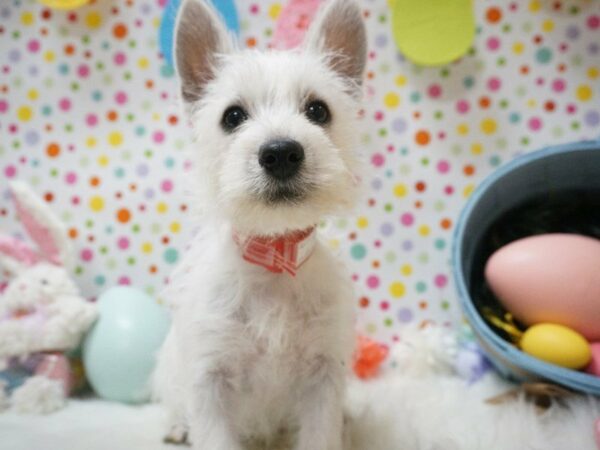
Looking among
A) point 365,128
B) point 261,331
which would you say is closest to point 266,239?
point 261,331

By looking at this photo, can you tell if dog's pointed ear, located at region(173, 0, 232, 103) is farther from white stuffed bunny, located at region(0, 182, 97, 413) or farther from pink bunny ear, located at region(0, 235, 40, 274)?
pink bunny ear, located at region(0, 235, 40, 274)

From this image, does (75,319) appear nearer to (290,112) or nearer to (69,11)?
(290,112)

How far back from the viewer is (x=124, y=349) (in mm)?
1625

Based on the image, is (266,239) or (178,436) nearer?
(266,239)

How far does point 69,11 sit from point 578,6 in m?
2.30

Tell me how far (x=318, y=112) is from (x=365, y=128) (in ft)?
2.58

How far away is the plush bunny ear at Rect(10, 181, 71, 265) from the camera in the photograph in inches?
68.9

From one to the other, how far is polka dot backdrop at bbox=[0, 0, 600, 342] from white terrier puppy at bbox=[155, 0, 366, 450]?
2.20 ft

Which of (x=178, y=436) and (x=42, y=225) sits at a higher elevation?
(x=42, y=225)

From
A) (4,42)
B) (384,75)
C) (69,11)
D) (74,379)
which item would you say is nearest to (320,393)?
(74,379)

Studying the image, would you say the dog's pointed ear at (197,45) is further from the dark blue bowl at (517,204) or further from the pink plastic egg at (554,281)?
the pink plastic egg at (554,281)

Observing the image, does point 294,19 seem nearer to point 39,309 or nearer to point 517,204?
point 517,204

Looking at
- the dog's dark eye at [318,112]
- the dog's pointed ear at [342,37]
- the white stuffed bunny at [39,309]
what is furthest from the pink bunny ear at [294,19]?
the white stuffed bunny at [39,309]

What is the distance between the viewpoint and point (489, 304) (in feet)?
6.12
